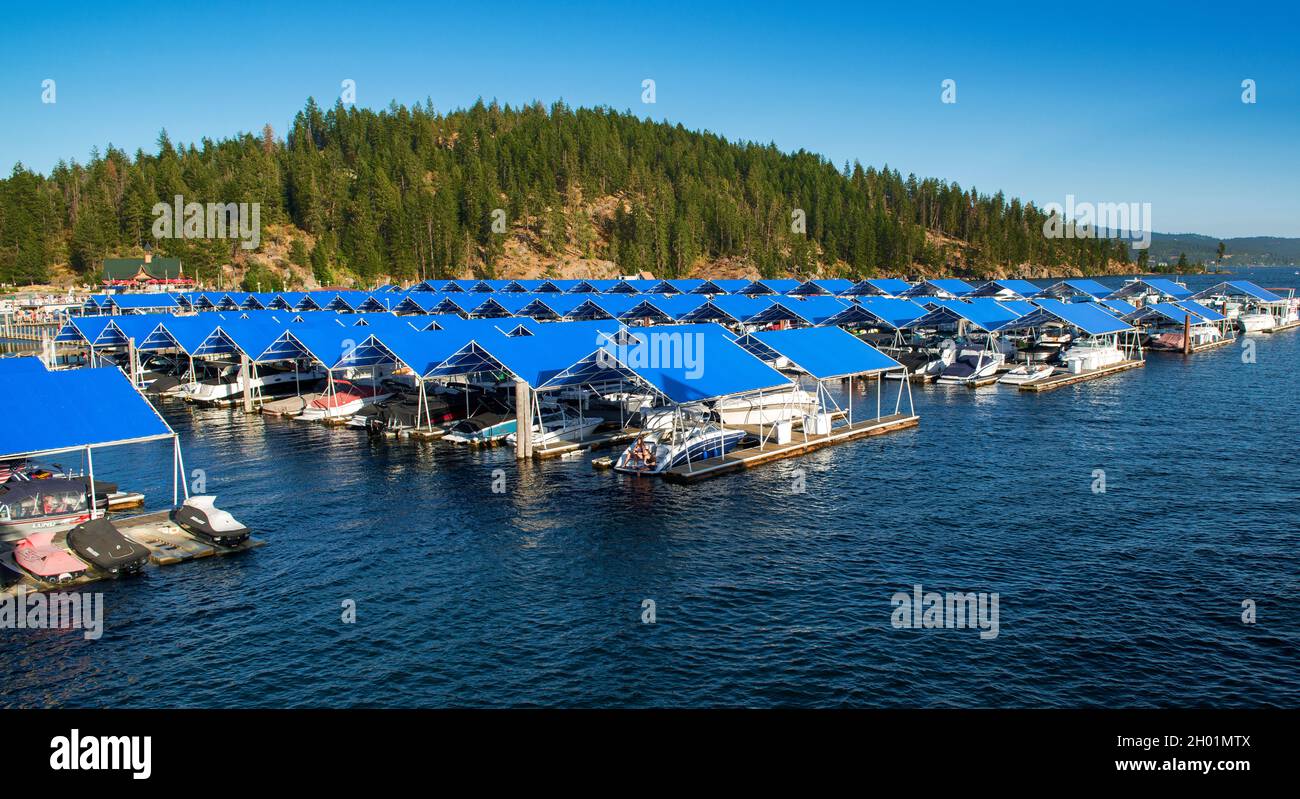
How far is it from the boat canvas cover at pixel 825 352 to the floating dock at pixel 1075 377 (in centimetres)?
1880

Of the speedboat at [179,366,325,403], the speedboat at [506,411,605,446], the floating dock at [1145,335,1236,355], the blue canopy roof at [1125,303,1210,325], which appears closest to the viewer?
the speedboat at [506,411,605,446]

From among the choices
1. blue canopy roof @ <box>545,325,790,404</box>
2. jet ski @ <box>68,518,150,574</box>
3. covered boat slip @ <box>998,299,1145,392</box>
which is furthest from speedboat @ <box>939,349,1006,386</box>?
jet ski @ <box>68,518,150,574</box>

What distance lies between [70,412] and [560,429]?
69.4 ft

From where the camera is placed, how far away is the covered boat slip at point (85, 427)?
28.5m

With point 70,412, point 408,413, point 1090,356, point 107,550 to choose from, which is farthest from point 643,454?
point 1090,356

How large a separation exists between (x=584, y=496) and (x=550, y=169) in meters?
168

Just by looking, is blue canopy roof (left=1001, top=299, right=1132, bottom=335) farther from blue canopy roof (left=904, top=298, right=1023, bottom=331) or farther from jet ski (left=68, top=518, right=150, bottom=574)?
jet ski (left=68, top=518, right=150, bottom=574)

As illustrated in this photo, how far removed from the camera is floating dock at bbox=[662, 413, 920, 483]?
38562 millimetres

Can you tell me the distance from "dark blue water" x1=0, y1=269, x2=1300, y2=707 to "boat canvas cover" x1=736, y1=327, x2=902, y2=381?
201 inches

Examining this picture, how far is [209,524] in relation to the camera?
98.1ft

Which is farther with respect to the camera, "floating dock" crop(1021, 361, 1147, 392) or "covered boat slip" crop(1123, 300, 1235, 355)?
"covered boat slip" crop(1123, 300, 1235, 355)

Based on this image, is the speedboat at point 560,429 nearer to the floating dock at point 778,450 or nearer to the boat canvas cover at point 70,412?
the floating dock at point 778,450

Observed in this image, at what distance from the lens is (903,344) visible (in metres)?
80.4

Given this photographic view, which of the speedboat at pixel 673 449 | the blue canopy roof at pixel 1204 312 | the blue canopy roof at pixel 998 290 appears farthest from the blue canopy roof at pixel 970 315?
the speedboat at pixel 673 449
